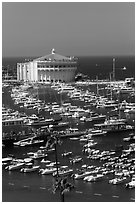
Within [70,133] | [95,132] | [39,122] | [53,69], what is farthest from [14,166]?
[53,69]

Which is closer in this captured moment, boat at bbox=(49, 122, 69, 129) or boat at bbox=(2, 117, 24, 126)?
boat at bbox=(49, 122, 69, 129)

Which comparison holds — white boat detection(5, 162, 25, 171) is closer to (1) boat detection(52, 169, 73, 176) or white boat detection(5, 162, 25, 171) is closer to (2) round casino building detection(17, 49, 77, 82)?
(1) boat detection(52, 169, 73, 176)

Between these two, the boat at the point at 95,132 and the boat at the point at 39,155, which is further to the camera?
the boat at the point at 95,132

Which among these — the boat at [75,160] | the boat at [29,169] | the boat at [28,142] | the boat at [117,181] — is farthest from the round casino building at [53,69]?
the boat at [117,181]

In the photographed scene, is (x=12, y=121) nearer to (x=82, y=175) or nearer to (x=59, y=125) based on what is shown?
(x=59, y=125)

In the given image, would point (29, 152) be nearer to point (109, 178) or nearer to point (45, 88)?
point (109, 178)

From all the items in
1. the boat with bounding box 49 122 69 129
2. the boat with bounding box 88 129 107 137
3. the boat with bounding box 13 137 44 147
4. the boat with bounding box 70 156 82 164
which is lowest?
the boat with bounding box 70 156 82 164

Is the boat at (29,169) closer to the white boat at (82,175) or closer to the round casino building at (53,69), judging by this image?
the white boat at (82,175)

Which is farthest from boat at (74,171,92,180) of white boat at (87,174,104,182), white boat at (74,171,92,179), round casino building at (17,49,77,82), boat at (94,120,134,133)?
round casino building at (17,49,77,82)

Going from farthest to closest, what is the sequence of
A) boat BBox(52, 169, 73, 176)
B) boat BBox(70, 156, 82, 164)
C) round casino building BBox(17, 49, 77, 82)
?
round casino building BBox(17, 49, 77, 82)
boat BBox(70, 156, 82, 164)
boat BBox(52, 169, 73, 176)

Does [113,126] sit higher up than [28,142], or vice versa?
[113,126]

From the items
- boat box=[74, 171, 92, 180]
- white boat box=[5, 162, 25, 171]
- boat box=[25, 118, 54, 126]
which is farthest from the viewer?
boat box=[25, 118, 54, 126]
